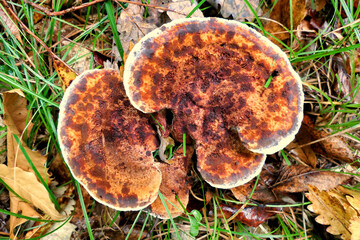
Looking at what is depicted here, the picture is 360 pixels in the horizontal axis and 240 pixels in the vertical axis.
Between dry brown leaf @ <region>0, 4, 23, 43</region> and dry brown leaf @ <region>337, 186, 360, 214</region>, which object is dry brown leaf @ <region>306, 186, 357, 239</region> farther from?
dry brown leaf @ <region>0, 4, 23, 43</region>

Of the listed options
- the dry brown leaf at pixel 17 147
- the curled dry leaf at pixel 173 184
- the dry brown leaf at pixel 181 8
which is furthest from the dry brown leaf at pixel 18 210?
the dry brown leaf at pixel 181 8

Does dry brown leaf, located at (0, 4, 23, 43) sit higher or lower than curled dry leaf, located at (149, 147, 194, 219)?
higher

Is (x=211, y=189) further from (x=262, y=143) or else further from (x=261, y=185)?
(x=262, y=143)

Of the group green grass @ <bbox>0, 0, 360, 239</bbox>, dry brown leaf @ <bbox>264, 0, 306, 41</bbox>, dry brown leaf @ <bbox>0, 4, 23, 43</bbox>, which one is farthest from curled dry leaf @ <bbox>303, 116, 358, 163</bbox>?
dry brown leaf @ <bbox>0, 4, 23, 43</bbox>

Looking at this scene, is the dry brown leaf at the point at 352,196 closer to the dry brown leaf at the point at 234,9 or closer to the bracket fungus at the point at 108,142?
the bracket fungus at the point at 108,142

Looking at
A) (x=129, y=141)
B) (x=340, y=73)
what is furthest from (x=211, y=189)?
(x=340, y=73)

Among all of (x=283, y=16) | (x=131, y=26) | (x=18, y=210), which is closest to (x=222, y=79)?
(x=131, y=26)
